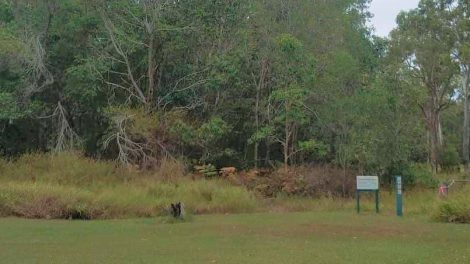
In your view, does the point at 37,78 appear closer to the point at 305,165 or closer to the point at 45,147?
the point at 45,147

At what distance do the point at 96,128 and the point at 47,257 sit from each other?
2163 cm

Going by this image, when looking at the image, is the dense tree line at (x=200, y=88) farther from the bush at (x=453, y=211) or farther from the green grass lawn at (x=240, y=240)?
the green grass lawn at (x=240, y=240)

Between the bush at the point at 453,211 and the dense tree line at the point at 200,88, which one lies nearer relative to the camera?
the bush at the point at 453,211

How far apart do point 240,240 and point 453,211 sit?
731cm

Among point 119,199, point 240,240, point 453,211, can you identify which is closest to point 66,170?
point 119,199

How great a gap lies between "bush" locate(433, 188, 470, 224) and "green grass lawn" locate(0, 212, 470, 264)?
56cm

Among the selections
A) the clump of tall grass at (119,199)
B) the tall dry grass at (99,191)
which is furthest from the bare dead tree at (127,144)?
the clump of tall grass at (119,199)

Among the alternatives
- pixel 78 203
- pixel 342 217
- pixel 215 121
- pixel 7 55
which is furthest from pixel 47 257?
pixel 7 55

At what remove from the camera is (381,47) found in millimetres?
45250

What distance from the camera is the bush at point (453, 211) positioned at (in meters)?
16.8

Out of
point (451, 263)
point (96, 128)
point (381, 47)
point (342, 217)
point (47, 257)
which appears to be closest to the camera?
→ point (451, 263)

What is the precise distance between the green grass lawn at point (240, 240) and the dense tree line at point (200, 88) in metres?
9.13

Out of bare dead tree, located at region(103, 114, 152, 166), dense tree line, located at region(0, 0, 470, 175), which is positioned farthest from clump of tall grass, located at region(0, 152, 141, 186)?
dense tree line, located at region(0, 0, 470, 175)

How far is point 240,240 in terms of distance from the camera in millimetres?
13047
